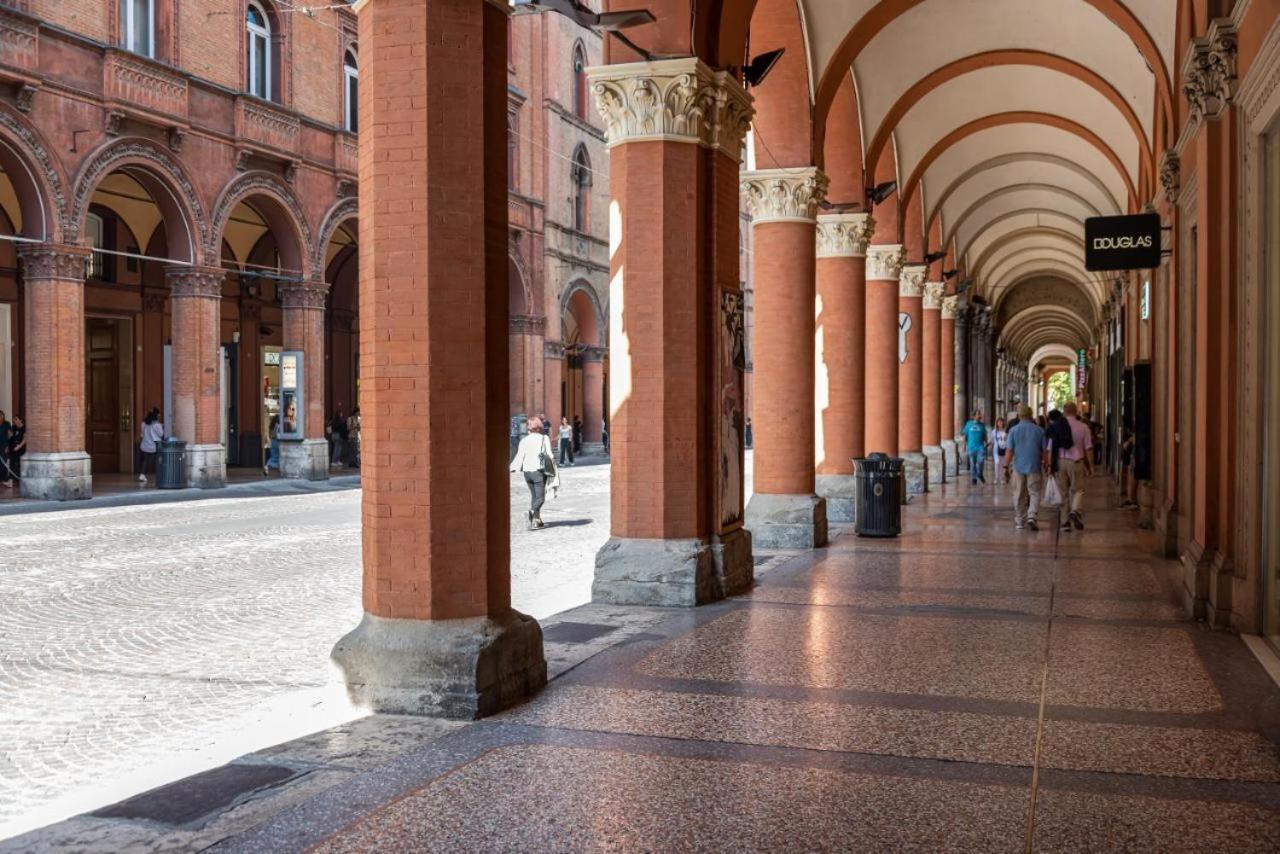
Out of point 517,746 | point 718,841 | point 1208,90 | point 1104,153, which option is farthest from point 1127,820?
point 1104,153

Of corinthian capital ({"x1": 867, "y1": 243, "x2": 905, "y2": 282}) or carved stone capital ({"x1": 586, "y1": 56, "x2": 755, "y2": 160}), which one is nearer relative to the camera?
carved stone capital ({"x1": 586, "y1": 56, "x2": 755, "y2": 160})

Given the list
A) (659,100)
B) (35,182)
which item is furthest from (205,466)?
(659,100)

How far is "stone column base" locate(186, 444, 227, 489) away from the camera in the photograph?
22.8 m

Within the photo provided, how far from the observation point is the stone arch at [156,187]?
20.0 m

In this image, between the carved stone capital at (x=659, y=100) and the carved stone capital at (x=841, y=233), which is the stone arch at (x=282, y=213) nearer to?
the carved stone capital at (x=841, y=233)

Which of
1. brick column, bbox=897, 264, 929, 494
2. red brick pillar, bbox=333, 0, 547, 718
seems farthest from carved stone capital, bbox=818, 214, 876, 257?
red brick pillar, bbox=333, 0, 547, 718

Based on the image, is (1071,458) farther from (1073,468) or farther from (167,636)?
(167,636)

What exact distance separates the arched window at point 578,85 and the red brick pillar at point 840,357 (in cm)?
2265

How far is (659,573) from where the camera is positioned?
916 cm

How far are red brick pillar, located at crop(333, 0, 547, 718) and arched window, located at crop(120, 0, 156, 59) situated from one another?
59.0ft

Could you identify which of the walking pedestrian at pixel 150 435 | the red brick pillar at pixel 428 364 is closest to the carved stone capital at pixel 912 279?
the walking pedestrian at pixel 150 435

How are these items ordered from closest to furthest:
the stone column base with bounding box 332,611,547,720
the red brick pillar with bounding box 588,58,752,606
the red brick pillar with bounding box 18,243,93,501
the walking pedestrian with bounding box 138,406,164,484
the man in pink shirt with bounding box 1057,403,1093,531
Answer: the stone column base with bounding box 332,611,547,720, the red brick pillar with bounding box 588,58,752,606, the man in pink shirt with bounding box 1057,403,1093,531, the red brick pillar with bounding box 18,243,93,501, the walking pedestrian with bounding box 138,406,164,484

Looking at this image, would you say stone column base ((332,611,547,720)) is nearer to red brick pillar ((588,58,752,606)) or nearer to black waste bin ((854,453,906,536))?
red brick pillar ((588,58,752,606))

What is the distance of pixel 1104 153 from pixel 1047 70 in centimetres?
324
